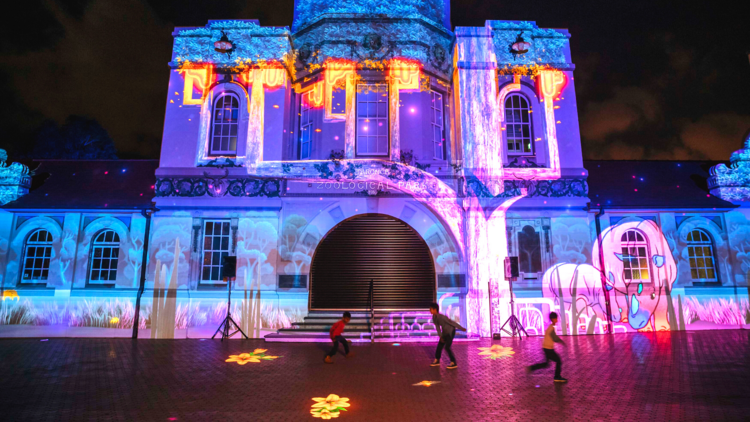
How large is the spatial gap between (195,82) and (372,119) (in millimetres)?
6398

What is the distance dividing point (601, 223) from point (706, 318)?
4605 mm

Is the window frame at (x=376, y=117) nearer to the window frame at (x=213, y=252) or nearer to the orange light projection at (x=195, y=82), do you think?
the window frame at (x=213, y=252)

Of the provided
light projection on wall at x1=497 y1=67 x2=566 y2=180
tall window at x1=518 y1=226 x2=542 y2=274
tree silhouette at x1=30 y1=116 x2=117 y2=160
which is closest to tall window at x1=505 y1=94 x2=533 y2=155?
light projection on wall at x1=497 y1=67 x2=566 y2=180

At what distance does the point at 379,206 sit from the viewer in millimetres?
13242

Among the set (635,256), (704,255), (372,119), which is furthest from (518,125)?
(704,255)

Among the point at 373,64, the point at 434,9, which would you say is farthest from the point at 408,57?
the point at 434,9

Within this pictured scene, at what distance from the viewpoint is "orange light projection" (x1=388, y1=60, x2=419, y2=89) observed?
45.1ft

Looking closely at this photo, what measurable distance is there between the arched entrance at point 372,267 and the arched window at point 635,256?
21.9 ft

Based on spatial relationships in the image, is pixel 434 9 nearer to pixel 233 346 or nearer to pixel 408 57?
pixel 408 57

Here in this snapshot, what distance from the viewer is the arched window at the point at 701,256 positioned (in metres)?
13.7

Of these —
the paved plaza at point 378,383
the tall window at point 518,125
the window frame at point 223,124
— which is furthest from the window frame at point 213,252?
the tall window at point 518,125

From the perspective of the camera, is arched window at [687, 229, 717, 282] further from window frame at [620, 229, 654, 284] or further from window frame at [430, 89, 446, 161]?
window frame at [430, 89, 446, 161]

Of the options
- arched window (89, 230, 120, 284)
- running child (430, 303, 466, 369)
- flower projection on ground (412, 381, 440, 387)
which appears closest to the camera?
flower projection on ground (412, 381, 440, 387)

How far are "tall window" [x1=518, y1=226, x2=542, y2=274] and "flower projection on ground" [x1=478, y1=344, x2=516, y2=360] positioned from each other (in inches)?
138
